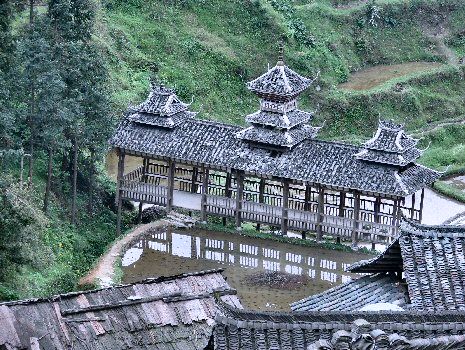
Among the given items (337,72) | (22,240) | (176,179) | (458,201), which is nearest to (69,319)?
(22,240)

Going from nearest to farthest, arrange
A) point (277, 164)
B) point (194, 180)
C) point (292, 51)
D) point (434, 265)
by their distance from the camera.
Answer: point (434, 265) → point (277, 164) → point (194, 180) → point (292, 51)

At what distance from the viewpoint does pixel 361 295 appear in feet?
73.5

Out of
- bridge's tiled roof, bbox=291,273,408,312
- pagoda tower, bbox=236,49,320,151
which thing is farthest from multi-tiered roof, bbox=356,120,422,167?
bridge's tiled roof, bbox=291,273,408,312

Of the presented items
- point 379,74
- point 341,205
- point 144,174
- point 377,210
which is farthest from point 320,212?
point 379,74

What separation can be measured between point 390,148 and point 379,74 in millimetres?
29998

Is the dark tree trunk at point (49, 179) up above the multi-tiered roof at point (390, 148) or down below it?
below

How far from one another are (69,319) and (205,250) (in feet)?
53.9

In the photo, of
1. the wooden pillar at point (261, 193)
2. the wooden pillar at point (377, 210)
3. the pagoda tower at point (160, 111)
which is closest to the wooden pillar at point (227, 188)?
the wooden pillar at point (261, 193)

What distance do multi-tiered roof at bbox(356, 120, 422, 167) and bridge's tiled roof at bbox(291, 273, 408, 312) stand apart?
1760 centimetres

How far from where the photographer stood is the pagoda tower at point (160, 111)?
43.8m

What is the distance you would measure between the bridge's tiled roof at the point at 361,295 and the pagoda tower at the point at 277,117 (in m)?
18.9

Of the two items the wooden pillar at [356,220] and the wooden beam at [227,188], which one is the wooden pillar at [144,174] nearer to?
the wooden beam at [227,188]

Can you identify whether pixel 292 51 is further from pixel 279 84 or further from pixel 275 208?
pixel 275 208

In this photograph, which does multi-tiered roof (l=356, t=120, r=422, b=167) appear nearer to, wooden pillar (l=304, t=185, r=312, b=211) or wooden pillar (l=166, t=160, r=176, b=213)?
wooden pillar (l=304, t=185, r=312, b=211)
